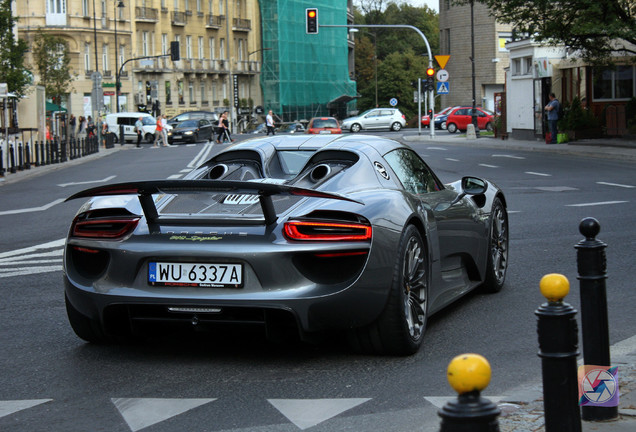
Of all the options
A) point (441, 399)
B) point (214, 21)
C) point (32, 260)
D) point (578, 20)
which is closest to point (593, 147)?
point (578, 20)

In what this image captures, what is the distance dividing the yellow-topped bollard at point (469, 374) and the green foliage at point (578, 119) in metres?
38.1

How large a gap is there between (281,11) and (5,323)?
92.8 metres

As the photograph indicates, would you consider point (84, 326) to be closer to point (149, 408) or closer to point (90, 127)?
point (149, 408)

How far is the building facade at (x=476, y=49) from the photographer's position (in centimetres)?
9062

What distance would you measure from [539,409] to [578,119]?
36172mm

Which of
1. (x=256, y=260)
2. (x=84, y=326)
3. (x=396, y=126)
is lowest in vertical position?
(x=84, y=326)

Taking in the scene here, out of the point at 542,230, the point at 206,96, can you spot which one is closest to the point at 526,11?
the point at 542,230

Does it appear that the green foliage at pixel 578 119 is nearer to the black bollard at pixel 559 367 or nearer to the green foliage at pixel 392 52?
the black bollard at pixel 559 367

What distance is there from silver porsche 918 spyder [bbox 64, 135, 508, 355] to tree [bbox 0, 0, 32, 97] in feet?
97.4

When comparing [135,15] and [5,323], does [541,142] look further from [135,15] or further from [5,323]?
[135,15]

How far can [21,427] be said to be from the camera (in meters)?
4.86

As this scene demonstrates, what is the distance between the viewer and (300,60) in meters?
100

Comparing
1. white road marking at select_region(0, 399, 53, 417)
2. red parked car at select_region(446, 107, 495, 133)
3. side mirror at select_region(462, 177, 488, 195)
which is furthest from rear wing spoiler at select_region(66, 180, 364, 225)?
red parked car at select_region(446, 107, 495, 133)

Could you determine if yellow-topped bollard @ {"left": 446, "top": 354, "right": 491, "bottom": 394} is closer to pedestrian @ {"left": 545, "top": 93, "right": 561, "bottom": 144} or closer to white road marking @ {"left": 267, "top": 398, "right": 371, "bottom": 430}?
white road marking @ {"left": 267, "top": 398, "right": 371, "bottom": 430}
